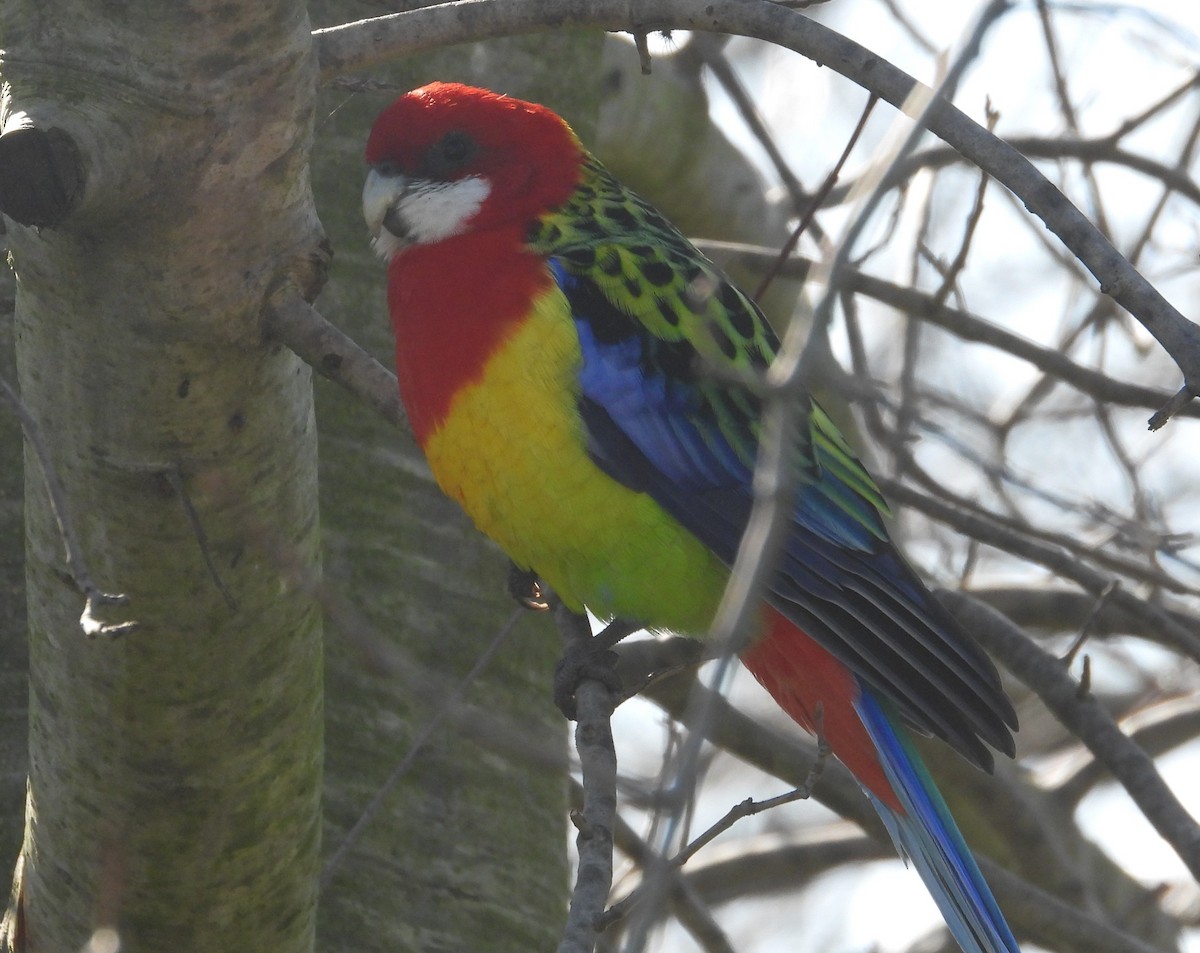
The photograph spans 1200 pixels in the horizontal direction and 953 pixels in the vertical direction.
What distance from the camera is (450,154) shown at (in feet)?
10.8

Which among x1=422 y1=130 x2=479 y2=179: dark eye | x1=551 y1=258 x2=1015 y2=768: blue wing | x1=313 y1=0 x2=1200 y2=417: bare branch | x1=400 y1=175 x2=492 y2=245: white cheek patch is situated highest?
x1=313 y1=0 x2=1200 y2=417: bare branch

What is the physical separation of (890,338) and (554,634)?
380 centimetres

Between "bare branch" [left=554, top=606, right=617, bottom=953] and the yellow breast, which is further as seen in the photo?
the yellow breast

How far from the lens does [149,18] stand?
2.12 metres

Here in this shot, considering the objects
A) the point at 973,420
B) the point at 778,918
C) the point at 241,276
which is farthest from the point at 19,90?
the point at 778,918

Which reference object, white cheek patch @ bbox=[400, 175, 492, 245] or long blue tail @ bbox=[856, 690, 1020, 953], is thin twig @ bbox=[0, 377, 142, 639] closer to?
white cheek patch @ bbox=[400, 175, 492, 245]

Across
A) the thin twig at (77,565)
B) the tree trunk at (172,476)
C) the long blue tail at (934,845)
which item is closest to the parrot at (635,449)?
the long blue tail at (934,845)

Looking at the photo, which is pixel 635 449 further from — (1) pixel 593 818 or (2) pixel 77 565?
(2) pixel 77 565

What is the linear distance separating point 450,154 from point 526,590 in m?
1.04

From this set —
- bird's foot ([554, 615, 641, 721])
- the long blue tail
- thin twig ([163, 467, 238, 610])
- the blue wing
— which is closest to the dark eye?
the blue wing

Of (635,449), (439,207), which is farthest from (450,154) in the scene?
(635,449)

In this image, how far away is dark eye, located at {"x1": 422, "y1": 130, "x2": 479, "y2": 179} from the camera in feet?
10.8

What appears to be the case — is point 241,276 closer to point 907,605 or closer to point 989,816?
point 907,605

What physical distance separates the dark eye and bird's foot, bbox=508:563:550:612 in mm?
934
